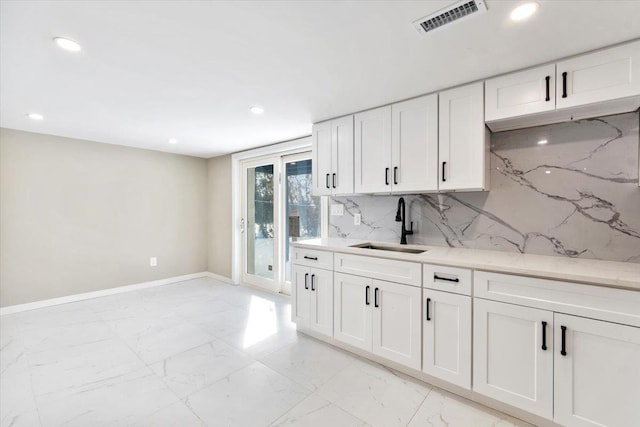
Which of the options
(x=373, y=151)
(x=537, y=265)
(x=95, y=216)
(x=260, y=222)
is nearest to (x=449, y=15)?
(x=373, y=151)

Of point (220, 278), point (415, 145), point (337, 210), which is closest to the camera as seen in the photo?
point (415, 145)

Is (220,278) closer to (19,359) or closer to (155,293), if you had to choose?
(155,293)

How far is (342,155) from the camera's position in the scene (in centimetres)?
287

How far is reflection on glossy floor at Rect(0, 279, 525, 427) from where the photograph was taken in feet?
5.82

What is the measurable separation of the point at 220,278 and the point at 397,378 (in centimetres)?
381

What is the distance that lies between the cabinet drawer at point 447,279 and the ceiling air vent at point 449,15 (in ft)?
4.81

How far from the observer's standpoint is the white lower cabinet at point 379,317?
2.14m

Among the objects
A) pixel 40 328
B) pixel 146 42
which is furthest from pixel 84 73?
pixel 40 328

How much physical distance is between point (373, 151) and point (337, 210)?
95 centimetres

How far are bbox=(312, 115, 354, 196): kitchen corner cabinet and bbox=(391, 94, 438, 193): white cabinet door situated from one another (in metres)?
0.47

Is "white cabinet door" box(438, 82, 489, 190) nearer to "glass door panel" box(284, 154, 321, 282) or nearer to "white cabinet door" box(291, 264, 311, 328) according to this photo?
"white cabinet door" box(291, 264, 311, 328)

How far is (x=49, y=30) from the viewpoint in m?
1.56

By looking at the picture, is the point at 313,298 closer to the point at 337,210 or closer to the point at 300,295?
the point at 300,295

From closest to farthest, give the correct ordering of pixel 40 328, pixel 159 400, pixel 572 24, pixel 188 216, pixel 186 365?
pixel 572 24 → pixel 159 400 → pixel 186 365 → pixel 40 328 → pixel 188 216
